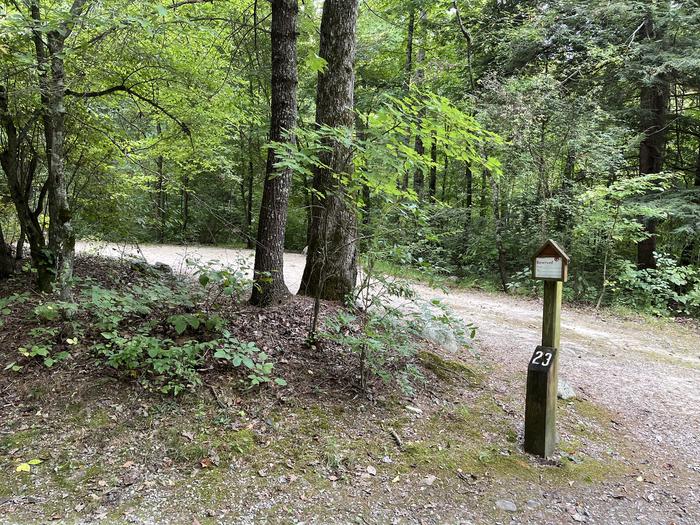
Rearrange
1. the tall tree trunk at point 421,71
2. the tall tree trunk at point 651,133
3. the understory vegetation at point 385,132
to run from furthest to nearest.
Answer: the tall tree trunk at point 421,71 → the tall tree trunk at point 651,133 → the understory vegetation at point 385,132

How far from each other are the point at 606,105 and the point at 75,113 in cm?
1076

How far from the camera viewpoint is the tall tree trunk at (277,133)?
4.75 meters

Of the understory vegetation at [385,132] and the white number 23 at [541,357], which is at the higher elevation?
the understory vegetation at [385,132]

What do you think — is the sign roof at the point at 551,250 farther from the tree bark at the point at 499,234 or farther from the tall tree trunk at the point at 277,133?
the tree bark at the point at 499,234

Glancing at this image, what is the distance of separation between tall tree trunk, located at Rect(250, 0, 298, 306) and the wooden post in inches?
108

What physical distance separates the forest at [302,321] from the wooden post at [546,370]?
18 cm

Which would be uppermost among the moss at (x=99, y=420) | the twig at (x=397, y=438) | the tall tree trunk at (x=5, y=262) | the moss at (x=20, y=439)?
the tall tree trunk at (x=5, y=262)

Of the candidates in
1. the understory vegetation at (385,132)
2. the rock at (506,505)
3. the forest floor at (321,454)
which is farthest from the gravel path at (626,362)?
the rock at (506,505)

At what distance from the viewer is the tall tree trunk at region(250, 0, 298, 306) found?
187 inches

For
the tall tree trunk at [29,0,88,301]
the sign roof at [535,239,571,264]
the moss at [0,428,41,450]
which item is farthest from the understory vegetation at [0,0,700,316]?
the moss at [0,428,41,450]

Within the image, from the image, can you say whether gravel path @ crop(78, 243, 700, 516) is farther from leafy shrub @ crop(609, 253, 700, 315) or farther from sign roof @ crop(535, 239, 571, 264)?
sign roof @ crop(535, 239, 571, 264)

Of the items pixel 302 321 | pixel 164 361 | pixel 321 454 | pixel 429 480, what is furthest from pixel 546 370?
pixel 164 361

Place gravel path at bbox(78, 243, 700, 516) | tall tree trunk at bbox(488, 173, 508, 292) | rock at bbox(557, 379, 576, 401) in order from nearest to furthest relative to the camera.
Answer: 1. gravel path at bbox(78, 243, 700, 516)
2. rock at bbox(557, 379, 576, 401)
3. tall tree trunk at bbox(488, 173, 508, 292)

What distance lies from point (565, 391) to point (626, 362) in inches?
86.2
